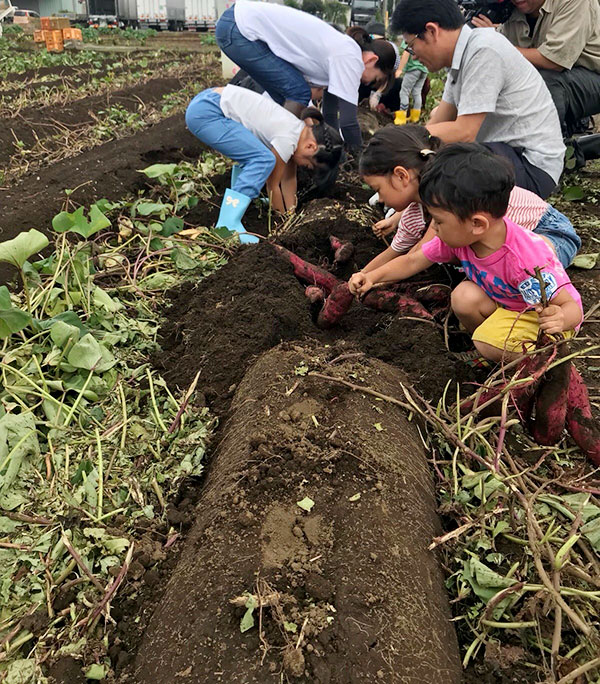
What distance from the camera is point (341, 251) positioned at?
9.95ft

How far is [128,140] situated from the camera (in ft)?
18.4

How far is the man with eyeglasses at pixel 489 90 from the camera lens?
2.74 metres

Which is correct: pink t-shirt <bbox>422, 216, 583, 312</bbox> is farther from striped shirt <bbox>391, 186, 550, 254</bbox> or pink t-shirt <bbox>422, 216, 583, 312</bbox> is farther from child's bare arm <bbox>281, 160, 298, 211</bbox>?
child's bare arm <bbox>281, 160, 298, 211</bbox>

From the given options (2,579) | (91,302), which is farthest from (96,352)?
(2,579)

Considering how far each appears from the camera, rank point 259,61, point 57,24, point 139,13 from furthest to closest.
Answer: point 139,13 < point 57,24 < point 259,61

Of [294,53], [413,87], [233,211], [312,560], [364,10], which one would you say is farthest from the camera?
[364,10]

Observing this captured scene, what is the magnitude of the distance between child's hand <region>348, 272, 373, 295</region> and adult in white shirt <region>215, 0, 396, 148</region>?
6.94ft

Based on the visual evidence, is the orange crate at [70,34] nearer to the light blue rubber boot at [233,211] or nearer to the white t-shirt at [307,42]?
the white t-shirt at [307,42]

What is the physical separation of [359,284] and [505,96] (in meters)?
1.33

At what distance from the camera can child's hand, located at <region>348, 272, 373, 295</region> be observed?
95.0 inches

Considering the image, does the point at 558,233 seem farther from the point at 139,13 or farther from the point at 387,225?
the point at 139,13

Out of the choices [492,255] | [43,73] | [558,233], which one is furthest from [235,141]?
[43,73]

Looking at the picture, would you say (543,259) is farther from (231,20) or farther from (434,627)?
(231,20)

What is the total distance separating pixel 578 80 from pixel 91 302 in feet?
10.7
